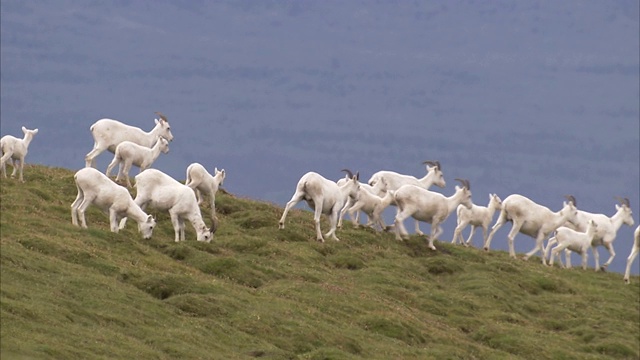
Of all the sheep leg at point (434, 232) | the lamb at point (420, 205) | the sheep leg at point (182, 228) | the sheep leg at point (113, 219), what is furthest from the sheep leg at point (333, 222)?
the sheep leg at point (113, 219)

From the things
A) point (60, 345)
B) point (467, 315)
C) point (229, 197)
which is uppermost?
point (229, 197)

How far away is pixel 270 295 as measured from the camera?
39.2 m

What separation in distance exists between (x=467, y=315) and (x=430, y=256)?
639cm

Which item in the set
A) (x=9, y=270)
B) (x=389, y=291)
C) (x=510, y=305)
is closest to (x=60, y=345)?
(x=9, y=270)

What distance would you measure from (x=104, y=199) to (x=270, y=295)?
551 cm

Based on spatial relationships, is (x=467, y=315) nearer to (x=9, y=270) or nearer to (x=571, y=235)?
(x=571, y=235)

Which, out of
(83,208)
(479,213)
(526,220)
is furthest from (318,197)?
(526,220)

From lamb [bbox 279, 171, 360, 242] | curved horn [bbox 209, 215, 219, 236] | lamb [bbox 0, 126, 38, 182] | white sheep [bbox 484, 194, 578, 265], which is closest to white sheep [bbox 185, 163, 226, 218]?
curved horn [bbox 209, 215, 219, 236]

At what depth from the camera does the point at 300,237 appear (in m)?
48.1

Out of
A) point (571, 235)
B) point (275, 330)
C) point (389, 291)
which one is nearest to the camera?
point (275, 330)

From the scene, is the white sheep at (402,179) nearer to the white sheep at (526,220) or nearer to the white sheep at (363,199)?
the white sheep at (363,199)

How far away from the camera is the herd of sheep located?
3988 centimetres

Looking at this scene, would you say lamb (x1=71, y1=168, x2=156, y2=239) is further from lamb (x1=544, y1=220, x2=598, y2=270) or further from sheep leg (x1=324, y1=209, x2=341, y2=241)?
lamb (x1=544, y1=220, x2=598, y2=270)

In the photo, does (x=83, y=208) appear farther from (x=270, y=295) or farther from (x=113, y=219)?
(x=270, y=295)
